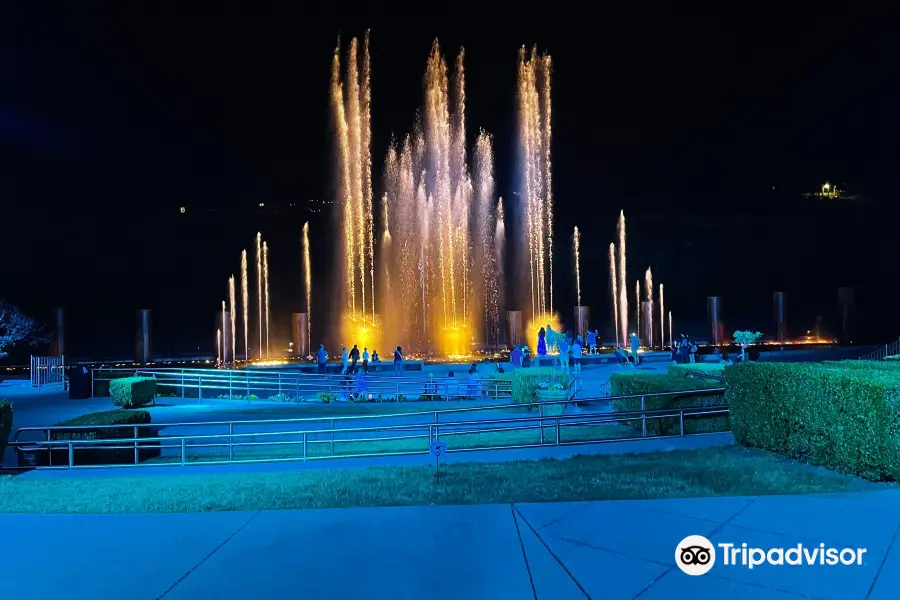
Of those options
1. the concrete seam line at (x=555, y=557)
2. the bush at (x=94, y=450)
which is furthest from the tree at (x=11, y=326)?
the concrete seam line at (x=555, y=557)

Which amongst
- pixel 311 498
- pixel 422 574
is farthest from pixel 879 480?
pixel 311 498

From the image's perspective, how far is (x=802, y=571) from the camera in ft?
15.7

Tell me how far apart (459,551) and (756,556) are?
2.32 meters

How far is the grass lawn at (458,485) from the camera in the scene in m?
7.35

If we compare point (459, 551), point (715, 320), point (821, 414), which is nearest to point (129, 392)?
point (459, 551)

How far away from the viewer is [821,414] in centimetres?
818

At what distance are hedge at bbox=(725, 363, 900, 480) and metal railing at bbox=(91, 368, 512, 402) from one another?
12.1 metres

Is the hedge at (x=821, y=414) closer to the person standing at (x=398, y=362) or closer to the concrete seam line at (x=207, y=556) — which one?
the concrete seam line at (x=207, y=556)

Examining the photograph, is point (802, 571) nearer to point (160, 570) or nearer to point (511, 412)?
point (160, 570)

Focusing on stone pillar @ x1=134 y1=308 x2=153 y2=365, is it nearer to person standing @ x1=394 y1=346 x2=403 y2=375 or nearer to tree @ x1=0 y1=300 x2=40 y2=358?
tree @ x1=0 y1=300 x2=40 y2=358

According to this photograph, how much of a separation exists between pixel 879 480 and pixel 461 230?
3204 centimetres

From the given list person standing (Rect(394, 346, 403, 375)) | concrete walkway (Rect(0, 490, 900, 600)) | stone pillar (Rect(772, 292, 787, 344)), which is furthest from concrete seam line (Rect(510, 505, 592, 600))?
stone pillar (Rect(772, 292, 787, 344))

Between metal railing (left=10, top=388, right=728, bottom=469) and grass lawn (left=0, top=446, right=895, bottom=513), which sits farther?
metal railing (left=10, top=388, right=728, bottom=469)

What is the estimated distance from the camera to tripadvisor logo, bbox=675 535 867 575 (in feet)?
16.2
